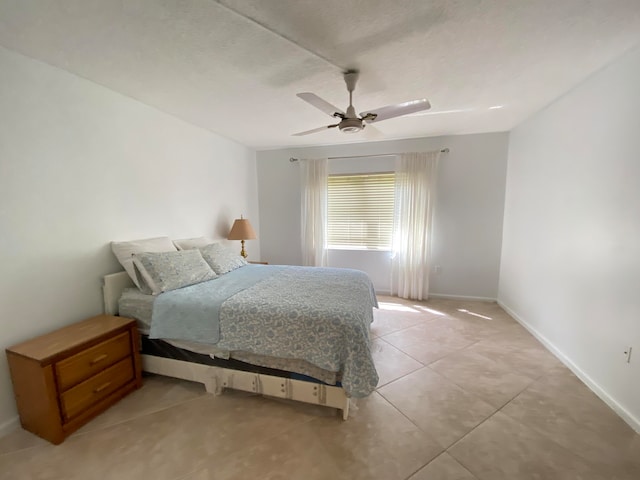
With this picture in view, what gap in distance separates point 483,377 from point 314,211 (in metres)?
3.03

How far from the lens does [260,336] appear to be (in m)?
1.77

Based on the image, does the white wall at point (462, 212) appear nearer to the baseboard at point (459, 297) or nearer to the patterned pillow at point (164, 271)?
the baseboard at point (459, 297)

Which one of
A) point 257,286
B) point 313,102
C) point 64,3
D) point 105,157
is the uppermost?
point 64,3

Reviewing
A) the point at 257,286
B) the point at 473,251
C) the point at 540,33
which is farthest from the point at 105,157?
the point at 473,251

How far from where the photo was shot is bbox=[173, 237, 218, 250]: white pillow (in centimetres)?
288

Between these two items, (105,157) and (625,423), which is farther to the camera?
(105,157)

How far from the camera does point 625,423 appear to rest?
1649 mm

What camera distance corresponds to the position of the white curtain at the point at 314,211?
4.17 metres

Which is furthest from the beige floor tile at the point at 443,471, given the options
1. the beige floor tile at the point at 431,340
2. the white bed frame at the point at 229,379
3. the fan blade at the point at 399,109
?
the fan blade at the point at 399,109

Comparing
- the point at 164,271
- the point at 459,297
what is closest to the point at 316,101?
the point at 164,271

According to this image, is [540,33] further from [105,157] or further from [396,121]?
[105,157]

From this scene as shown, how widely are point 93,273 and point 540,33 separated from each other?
11.6ft

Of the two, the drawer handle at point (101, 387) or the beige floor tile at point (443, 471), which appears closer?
the beige floor tile at point (443, 471)

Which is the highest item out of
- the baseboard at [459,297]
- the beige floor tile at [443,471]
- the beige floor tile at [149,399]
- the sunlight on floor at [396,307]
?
the baseboard at [459,297]
